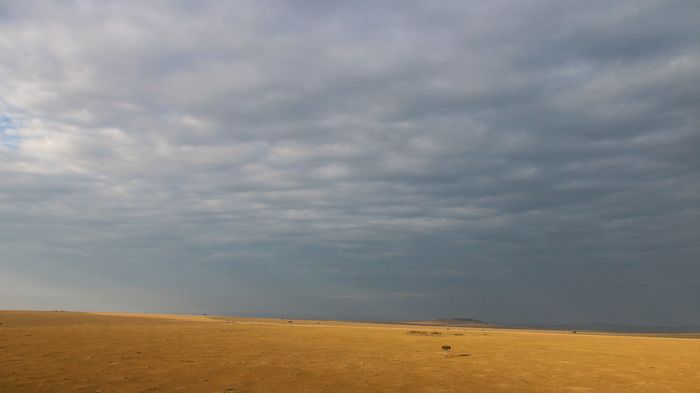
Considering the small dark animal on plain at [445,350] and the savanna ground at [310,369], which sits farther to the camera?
the small dark animal on plain at [445,350]

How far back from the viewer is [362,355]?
28.3 meters

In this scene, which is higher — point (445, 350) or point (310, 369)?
point (445, 350)

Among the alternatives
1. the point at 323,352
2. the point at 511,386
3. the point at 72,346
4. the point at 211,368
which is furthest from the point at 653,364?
the point at 72,346

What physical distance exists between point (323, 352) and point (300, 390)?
40.5ft

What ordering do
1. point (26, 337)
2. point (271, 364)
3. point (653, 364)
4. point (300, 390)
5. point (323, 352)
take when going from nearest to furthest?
point (300, 390) → point (271, 364) → point (653, 364) → point (323, 352) → point (26, 337)

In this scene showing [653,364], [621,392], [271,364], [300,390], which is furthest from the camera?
[653,364]

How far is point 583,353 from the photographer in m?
33.1

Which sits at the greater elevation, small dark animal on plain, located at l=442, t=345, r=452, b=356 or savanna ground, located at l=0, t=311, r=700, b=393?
small dark animal on plain, located at l=442, t=345, r=452, b=356

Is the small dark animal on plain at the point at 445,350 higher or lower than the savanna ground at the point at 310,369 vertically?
higher

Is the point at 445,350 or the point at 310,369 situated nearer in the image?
the point at 310,369

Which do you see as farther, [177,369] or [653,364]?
[653,364]

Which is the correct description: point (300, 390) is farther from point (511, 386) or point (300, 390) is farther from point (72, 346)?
point (72, 346)

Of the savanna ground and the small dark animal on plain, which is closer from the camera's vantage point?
the savanna ground

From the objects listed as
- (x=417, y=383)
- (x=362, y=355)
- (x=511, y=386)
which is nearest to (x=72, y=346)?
(x=362, y=355)
